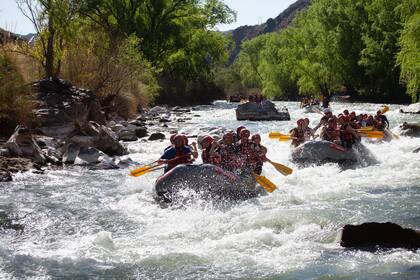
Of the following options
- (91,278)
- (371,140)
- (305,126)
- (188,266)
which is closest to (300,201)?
(188,266)

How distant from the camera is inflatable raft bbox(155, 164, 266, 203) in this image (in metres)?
8.40

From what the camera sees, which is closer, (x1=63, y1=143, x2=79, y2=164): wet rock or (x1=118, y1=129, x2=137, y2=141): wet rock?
(x1=63, y1=143, x2=79, y2=164): wet rock

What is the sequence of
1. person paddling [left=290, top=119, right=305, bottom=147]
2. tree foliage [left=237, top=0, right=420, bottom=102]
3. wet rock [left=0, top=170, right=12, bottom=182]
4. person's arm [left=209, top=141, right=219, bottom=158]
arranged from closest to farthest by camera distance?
person's arm [left=209, top=141, right=219, bottom=158], wet rock [left=0, top=170, right=12, bottom=182], person paddling [left=290, top=119, right=305, bottom=147], tree foliage [left=237, top=0, right=420, bottom=102]

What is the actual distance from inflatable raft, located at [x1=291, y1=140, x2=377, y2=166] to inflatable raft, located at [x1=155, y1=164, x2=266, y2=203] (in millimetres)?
3400

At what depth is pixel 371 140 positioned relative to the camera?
15328 mm

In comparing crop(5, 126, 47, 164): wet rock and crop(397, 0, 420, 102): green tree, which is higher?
crop(397, 0, 420, 102): green tree

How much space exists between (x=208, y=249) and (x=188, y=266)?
57cm

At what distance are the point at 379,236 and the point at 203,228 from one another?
2.25m

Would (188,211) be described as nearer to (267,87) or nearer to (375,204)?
(375,204)

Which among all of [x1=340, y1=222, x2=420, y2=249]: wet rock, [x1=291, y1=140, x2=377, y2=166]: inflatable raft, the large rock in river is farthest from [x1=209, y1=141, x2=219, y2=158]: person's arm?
the large rock in river

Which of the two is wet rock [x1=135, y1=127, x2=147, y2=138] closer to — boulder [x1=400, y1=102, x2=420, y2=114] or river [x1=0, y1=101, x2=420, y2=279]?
river [x1=0, y1=101, x2=420, y2=279]

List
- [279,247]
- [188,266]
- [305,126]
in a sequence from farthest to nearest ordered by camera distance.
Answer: [305,126] → [279,247] → [188,266]

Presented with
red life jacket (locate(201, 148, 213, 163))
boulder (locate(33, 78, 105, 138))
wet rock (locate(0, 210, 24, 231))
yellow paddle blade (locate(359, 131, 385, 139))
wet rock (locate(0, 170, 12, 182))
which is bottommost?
wet rock (locate(0, 210, 24, 231))

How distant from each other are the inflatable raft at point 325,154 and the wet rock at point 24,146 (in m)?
5.81
